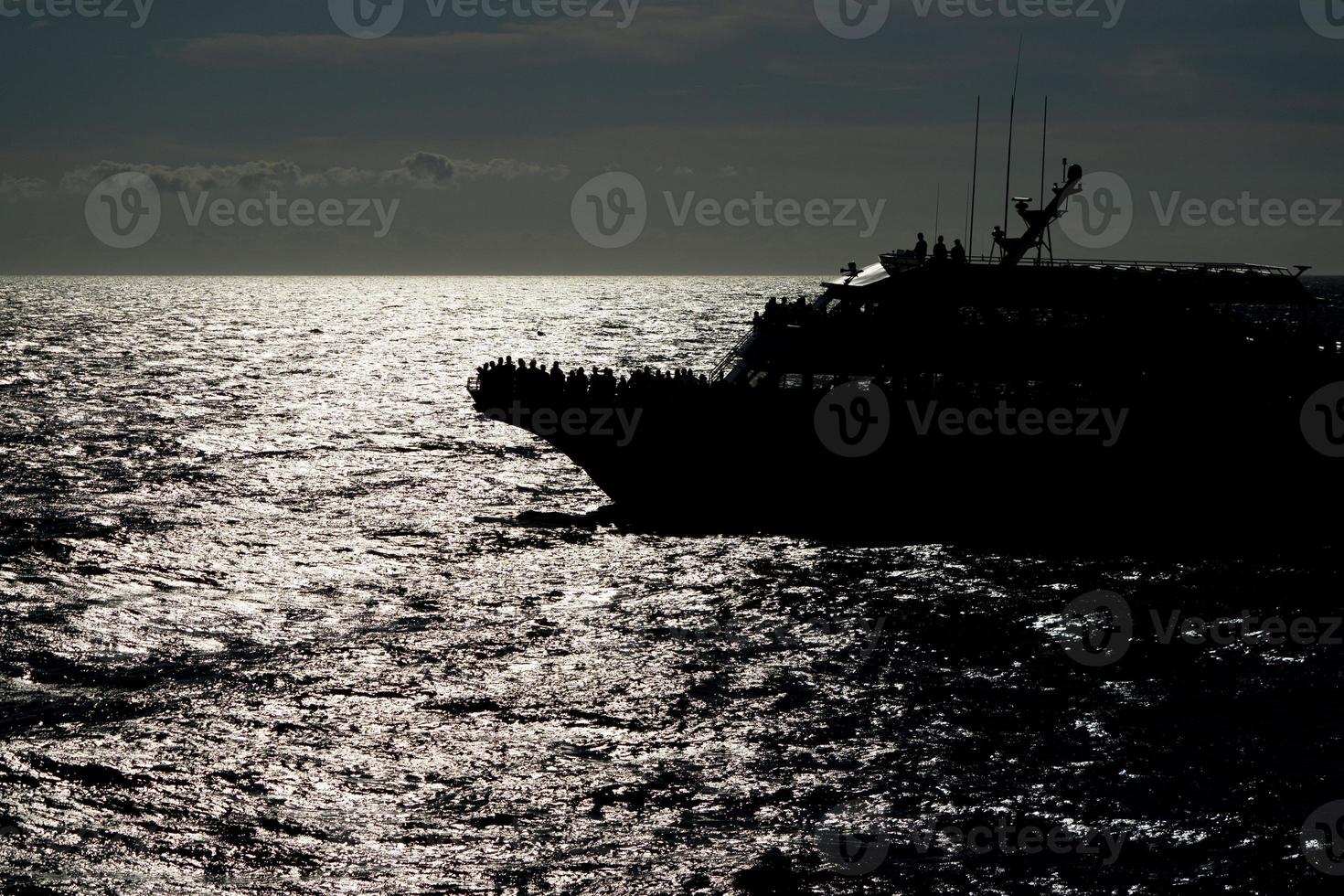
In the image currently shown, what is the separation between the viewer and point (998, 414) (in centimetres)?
3350

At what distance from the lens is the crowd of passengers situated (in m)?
35.0

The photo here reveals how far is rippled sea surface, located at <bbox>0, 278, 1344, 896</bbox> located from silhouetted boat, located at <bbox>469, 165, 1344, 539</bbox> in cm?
209

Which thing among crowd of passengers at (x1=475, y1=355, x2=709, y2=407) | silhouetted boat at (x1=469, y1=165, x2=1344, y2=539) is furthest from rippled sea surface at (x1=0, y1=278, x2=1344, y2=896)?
crowd of passengers at (x1=475, y1=355, x2=709, y2=407)

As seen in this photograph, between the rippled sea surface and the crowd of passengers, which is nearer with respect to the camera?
the rippled sea surface

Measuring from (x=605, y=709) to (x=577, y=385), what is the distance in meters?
18.2

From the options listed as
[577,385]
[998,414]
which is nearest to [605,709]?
[998,414]

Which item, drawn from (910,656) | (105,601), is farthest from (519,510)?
(910,656)

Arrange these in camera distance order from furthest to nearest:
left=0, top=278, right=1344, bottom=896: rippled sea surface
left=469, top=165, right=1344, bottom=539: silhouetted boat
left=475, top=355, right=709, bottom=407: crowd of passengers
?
left=475, top=355, right=709, bottom=407: crowd of passengers
left=469, top=165, right=1344, bottom=539: silhouetted boat
left=0, top=278, right=1344, bottom=896: rippled sea surface

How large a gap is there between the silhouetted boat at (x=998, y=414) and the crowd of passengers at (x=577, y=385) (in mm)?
141

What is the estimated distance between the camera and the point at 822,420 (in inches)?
1307

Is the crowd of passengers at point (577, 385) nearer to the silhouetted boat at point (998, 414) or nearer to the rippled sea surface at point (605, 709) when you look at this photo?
the silhouetted boat at point (998, 414)

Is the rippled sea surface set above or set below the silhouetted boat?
below

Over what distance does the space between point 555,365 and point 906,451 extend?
1195 cm

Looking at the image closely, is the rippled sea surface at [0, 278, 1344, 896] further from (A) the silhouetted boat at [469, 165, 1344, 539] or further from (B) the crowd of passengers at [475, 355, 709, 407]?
(B) the crowd of passengers at [475, 355, 709, 407]
